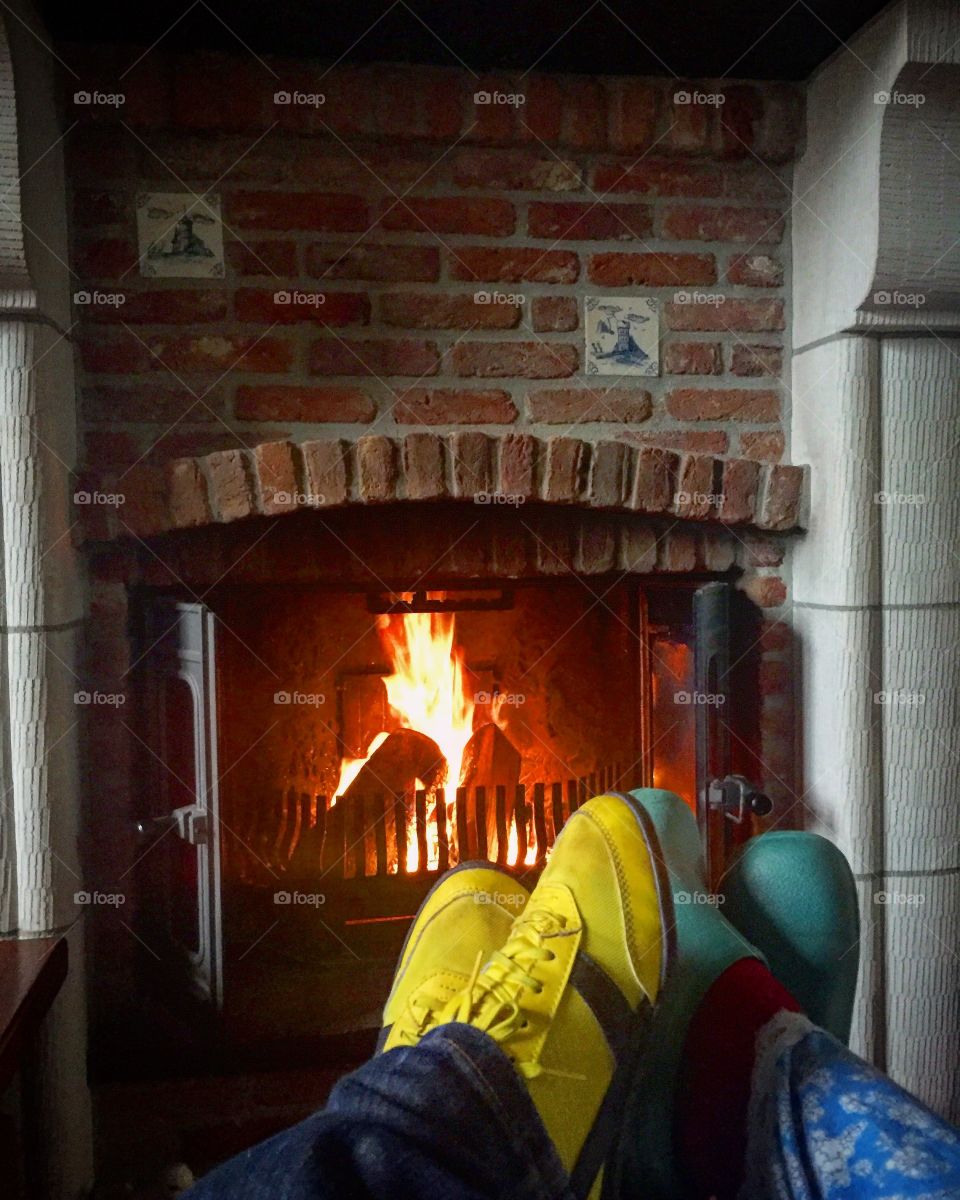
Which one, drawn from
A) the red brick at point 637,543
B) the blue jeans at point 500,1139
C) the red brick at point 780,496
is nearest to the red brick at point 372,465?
the red brick at point 637,543

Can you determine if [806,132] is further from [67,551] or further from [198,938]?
[198,938]

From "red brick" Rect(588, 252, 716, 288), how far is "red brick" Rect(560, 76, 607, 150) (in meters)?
0.19

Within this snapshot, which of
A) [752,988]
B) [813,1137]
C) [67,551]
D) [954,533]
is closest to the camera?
[813,1137]

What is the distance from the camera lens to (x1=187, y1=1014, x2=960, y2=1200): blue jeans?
0.71 metres

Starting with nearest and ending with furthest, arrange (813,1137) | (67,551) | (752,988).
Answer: (813,1137), (752,988), (67,551)

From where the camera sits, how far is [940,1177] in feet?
2.43

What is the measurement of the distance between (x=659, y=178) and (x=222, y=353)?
2.60ft

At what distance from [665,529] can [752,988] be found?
2.70ft

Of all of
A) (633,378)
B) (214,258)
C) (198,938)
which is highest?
(214,258)

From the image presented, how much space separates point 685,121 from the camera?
1584 mm

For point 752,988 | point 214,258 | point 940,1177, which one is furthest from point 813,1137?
point 214,258

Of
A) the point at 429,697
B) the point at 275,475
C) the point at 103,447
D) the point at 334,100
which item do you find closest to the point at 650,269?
the point at 334,100

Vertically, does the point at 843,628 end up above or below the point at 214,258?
below

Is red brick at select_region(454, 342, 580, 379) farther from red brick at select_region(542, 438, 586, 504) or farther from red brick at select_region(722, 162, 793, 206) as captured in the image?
red brick at select_region(722, 162, 793, 206)
